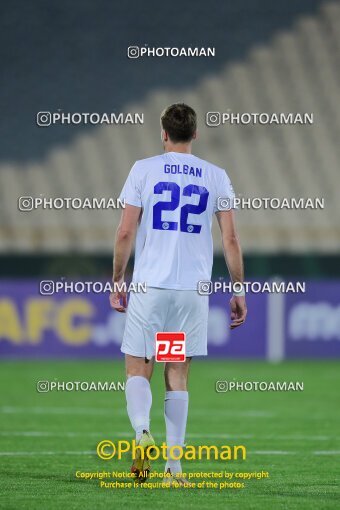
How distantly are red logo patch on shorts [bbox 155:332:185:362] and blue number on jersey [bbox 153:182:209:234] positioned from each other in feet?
1.62

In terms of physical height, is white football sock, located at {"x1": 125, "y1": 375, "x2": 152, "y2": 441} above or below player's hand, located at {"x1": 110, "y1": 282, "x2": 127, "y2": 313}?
below

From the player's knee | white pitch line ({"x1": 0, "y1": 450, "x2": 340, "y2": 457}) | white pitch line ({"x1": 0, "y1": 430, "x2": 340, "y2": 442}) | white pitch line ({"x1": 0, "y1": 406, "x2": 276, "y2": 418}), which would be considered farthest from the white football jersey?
white pitch line ({"x1": 0, "y1": 406, "x2": 276, "y2": 418})

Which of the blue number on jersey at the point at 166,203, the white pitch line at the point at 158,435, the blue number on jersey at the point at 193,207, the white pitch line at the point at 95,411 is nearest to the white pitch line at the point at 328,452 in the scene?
the white pitch line at the point at 158,435

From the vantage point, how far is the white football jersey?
5.61 m

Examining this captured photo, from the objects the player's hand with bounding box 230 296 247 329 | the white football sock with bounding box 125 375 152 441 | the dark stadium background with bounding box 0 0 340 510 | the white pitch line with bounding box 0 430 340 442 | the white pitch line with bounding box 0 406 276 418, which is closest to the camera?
the white football sock with bounding box 125 375 152 441

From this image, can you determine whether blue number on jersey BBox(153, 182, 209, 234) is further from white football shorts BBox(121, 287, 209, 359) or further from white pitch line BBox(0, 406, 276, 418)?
white pitch line BBox(0, 406, 276, 418)

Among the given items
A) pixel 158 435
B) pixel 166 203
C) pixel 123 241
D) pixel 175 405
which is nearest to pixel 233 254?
pixel 166 203

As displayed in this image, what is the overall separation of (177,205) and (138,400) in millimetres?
919

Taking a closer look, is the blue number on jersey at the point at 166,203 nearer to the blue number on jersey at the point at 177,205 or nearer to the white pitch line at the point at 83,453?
the blue number on jersey at the point at 177,205

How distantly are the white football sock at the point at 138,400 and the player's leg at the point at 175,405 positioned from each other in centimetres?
12

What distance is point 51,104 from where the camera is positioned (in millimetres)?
22469

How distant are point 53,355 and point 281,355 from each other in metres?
3.19

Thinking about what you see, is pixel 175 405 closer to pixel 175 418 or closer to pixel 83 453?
pixel 175 418

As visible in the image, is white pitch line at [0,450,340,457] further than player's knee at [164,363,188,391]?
Yes
